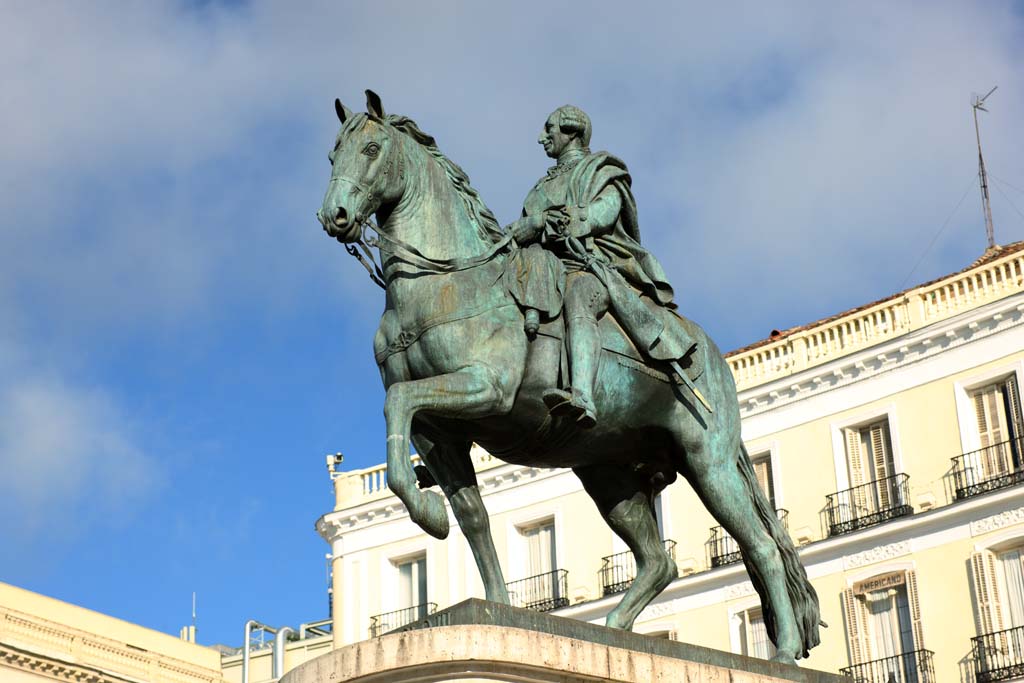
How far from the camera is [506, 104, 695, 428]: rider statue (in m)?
12.5

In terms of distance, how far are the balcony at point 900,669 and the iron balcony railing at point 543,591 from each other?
25.3 ft

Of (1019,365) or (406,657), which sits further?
(1019,365)

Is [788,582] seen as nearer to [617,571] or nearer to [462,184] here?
[462,184]

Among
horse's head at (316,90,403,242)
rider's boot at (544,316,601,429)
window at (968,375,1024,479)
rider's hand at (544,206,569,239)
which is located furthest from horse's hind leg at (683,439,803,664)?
window at (968,375,1024,479)

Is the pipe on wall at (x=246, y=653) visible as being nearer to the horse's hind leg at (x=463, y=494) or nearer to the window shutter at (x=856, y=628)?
the window shutter at (x=856, y=628)

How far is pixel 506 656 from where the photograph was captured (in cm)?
1101

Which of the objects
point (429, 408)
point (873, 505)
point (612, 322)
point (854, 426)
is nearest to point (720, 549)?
point (873, 505)

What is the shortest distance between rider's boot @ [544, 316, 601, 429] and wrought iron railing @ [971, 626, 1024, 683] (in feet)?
88.1

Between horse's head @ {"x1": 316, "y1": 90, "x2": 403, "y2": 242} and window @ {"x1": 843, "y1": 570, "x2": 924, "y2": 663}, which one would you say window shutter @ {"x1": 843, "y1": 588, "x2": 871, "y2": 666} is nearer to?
window @ {"x1": 843, "y1": 570, "x2": 924, "y2": 663}

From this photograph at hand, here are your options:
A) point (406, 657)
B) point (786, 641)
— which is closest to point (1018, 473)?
point (786, 641)

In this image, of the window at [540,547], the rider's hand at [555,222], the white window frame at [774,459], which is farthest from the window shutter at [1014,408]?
the rider's hand at [555,222]

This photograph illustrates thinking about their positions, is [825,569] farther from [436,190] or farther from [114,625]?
[436,190]

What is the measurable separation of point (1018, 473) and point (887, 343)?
14.5ft

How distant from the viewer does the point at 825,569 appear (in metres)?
41.7
